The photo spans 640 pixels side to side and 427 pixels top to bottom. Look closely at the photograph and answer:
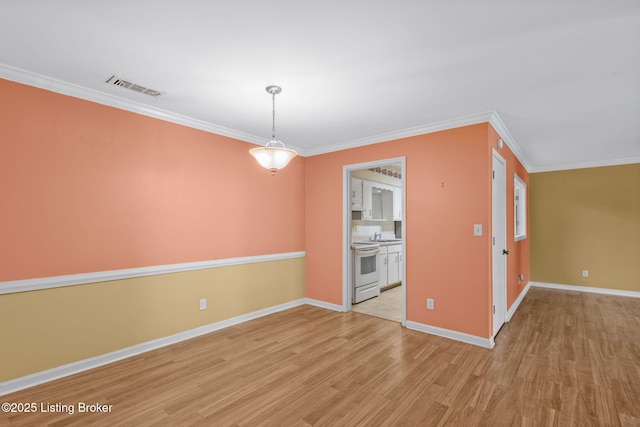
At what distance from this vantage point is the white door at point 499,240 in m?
3.54

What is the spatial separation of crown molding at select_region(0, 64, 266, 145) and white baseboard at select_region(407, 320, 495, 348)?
3.39 metres

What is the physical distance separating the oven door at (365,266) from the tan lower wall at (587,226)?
369cm

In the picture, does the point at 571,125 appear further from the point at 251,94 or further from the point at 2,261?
the point at 2,261

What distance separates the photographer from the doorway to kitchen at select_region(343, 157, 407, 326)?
14.7 feet

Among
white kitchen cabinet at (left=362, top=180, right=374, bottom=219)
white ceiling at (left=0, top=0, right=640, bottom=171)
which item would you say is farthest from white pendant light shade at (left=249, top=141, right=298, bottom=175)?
white kitchen cabinet at (left=362, top=180, right=374, bottom=219)

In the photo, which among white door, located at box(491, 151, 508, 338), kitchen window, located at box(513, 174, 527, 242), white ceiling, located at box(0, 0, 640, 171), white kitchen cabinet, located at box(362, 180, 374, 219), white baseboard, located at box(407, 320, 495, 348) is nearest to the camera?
white ceiling, located at box(0, 0, 640, 171)

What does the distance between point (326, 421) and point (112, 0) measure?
2890 millimetres

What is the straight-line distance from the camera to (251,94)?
2.89m

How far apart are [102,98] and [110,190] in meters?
0.88

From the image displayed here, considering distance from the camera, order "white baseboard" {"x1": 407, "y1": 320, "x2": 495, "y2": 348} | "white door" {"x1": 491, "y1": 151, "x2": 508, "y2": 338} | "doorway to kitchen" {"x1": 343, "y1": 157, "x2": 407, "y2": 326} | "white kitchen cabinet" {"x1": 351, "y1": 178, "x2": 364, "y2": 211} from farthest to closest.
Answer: "white kitchen cabinet" {"x1": 351, "y1": 178, "x2": 364, "y2": 211} → "doorway to kitchen" {"x1": 343, "y1": 157, "x2": 407, "y2": 326} → "white door" {"x1": 491, "y1": 151, "x2": 508, "y2": 338} → "white baseboard" {"x1": 407, "y1": 320, "x2": 495, "y2": 348}

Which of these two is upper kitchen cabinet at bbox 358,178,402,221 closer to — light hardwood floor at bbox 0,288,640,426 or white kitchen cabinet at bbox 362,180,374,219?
white kitchen cabinet at bbox 362,180,374,219

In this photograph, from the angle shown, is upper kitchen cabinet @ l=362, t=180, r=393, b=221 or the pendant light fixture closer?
the pendant light fixture

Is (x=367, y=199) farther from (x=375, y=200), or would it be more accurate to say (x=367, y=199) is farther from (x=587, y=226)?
(x=587, y=226)

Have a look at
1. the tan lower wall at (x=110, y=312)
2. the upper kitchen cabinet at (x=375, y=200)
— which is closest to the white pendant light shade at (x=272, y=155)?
the tan lower wall at (x=110, y=312)
